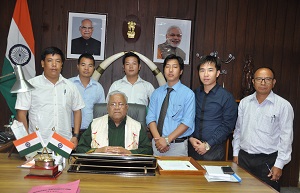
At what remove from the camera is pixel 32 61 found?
3.80 m

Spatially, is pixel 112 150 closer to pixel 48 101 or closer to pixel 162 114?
pixel 162 114

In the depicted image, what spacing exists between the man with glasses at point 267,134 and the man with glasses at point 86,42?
7.61 ft

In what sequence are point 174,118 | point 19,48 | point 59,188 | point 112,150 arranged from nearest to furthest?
point 59,188 → point 112,150 → point 174,118 → point 19,48

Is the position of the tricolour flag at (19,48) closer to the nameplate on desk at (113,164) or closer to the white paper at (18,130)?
the white paper at (18,130)

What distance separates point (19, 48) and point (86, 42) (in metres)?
0.85

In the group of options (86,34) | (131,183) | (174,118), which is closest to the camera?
(131,183)

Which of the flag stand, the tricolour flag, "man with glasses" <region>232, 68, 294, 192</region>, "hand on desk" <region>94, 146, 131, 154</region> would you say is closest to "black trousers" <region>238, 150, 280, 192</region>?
"man with glasses" <region>232, 68, 294, 192</region>

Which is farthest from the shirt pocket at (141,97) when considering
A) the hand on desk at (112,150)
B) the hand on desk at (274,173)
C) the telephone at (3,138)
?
the hand on desk at (274,173)

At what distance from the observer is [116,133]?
2.37 meters

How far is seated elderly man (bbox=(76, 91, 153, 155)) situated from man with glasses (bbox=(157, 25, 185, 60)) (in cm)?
189

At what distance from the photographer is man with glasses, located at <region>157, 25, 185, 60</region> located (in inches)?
164

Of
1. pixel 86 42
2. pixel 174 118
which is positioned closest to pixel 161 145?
pixel 174 118

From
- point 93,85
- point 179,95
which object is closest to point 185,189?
point 179,95

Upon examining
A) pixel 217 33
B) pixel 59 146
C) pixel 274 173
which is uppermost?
pixel 217 33
